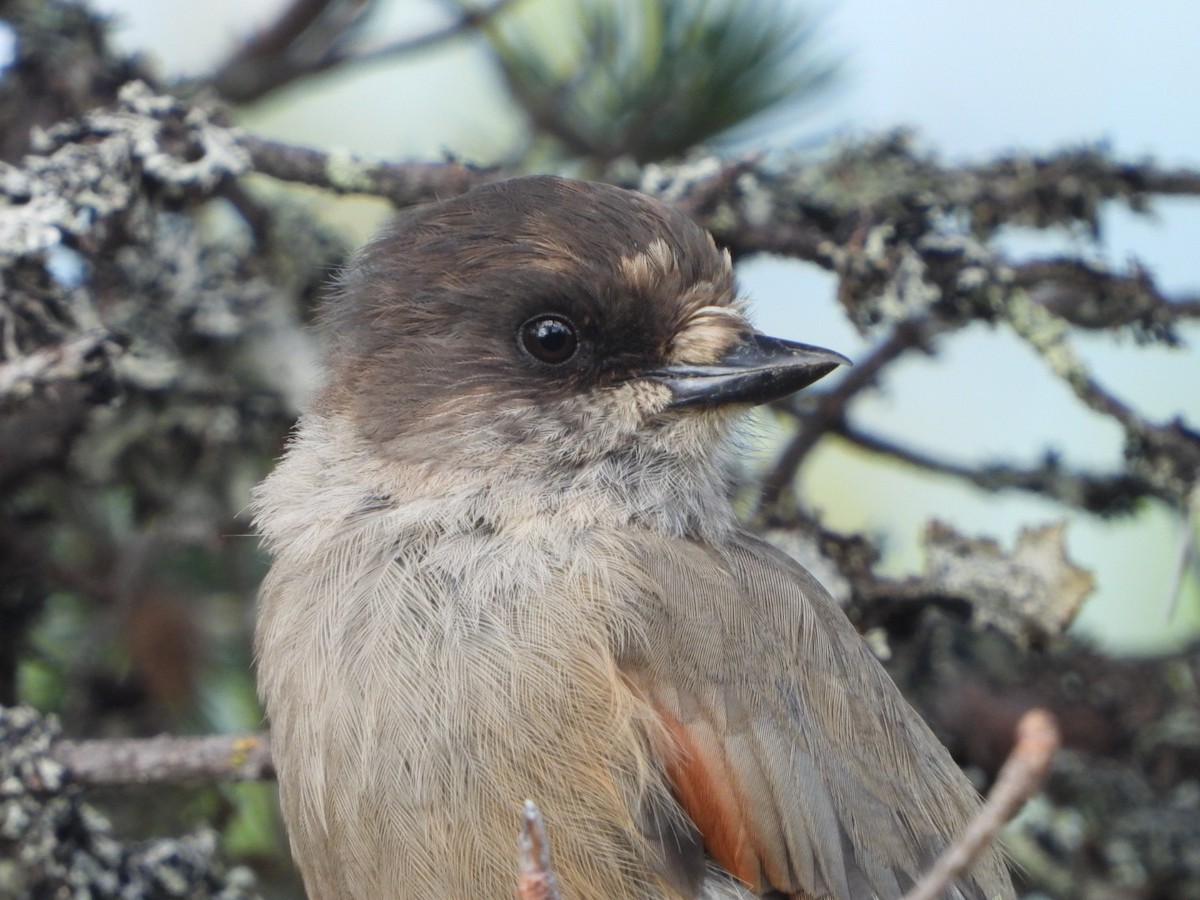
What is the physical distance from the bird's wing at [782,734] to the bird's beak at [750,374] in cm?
31

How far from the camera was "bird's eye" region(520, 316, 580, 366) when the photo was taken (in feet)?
9.25

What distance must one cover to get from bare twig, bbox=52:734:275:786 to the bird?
0.53 feet

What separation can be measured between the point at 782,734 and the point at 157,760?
1.22 m

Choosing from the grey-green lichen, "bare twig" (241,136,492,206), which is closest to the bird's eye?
"bare twig" (241,136,492,206)

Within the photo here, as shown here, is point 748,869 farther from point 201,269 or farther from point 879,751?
point 201,269

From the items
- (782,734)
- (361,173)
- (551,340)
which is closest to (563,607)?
(782,734)

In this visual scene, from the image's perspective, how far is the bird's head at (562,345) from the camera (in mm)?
2803

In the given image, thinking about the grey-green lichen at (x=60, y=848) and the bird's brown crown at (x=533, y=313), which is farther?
the bird's brown crown at (x=533, y=313)

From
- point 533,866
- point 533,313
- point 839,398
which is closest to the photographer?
point 533,866

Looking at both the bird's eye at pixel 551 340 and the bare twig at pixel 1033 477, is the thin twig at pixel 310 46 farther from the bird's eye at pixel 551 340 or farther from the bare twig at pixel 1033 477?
the bare twig at pixel 1033 477

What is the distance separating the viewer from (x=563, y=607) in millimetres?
2539

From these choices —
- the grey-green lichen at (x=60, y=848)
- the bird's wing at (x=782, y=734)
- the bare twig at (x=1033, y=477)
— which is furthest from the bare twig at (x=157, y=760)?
the bare twig at (x=1033, y=477)

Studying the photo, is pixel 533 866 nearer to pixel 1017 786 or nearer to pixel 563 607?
pixel 1017 786

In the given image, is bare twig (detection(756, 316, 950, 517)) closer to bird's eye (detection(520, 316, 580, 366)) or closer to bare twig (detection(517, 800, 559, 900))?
bird's eye (detection(520, 316, 580, 366))
